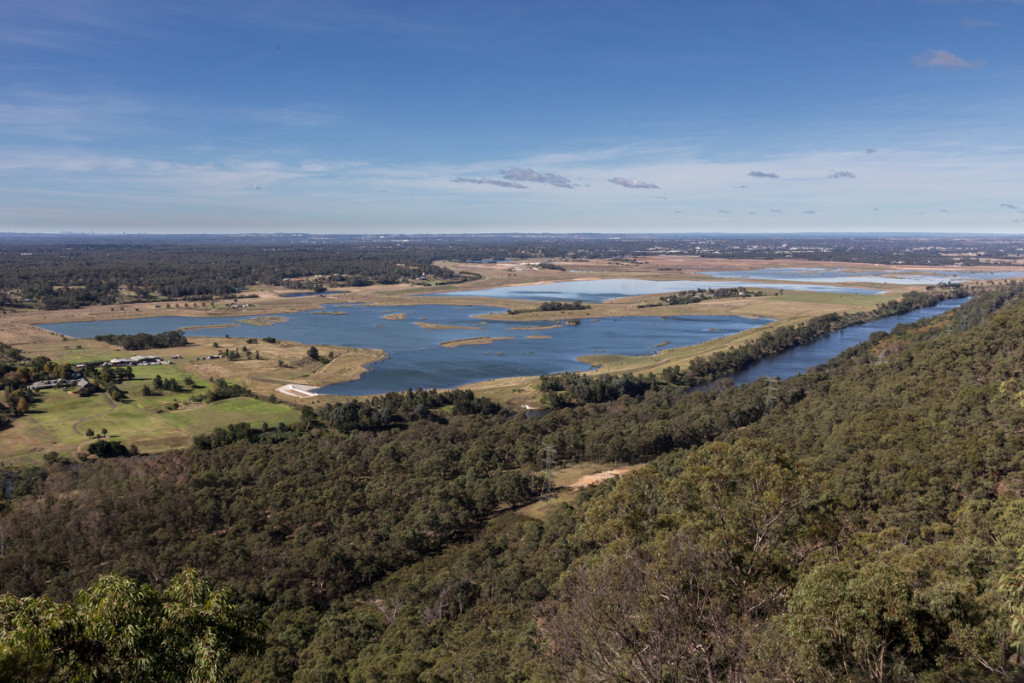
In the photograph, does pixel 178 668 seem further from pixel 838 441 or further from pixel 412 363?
pixel 412 363

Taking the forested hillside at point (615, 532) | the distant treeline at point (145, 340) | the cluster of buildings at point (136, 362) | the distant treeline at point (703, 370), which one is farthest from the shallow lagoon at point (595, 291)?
the forested hillside at point (615, 532)

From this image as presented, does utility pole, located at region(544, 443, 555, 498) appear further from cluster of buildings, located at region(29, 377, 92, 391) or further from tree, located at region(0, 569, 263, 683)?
cluster of buildings, located at region(29, 377, 92, 391)

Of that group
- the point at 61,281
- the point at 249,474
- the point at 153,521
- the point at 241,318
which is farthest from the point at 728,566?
the point at 61,281

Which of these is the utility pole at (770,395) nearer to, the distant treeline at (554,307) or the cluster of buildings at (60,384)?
the distant treeline at (554,307)

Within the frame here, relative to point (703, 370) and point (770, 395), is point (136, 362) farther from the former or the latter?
point (770, 395)

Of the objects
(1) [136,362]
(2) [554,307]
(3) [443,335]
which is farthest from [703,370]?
(1) [136,362]

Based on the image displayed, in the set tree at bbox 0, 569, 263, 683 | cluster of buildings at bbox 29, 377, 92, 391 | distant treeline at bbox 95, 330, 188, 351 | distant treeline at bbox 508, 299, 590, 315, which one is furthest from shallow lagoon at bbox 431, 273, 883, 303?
tree at bbox 0, 569, 263, 683
